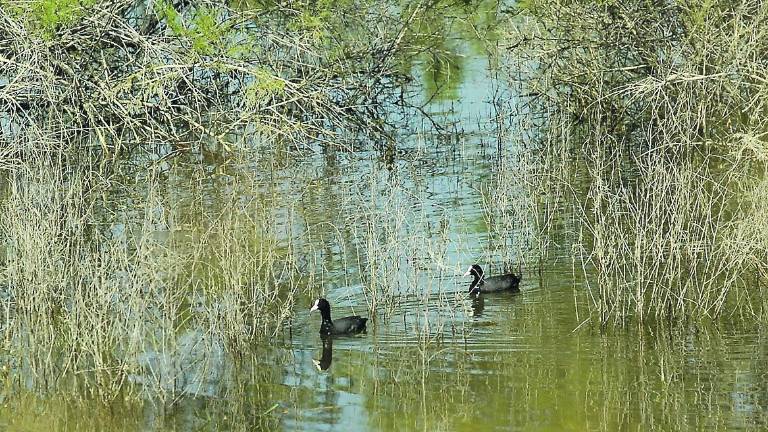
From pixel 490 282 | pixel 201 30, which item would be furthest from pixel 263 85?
pixel 490 282

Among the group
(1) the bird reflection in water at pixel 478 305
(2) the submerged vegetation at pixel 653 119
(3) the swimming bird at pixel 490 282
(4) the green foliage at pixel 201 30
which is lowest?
(1) the bird reflection in water at pixel 478 305

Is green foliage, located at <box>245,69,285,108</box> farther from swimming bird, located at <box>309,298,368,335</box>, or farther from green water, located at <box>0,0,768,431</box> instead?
swimming bird, located at <box>309,298,368,335</box>

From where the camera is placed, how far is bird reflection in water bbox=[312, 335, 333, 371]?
31.0 feet

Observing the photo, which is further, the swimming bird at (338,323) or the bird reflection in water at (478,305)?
the bird reflection in water at (478,305)

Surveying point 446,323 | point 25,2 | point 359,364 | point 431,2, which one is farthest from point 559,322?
point 431,2

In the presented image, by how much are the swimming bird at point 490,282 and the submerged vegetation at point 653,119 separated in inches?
27.8

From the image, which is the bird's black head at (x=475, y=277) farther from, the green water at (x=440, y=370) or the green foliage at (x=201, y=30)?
the green foliage at (x=201, y=30)

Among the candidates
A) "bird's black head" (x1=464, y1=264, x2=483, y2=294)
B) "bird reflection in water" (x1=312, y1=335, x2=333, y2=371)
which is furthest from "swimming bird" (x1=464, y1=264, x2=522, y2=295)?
"bird reflection in water" (x1=312, y1=335, x2=333, y2=371)

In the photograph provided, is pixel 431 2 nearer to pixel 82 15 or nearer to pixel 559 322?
pixel 82 15

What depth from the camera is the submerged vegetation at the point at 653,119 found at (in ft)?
34.3

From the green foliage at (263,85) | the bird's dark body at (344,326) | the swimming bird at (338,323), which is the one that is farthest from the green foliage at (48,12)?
the bird's dark body at (344,326)

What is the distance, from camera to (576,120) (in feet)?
56.3

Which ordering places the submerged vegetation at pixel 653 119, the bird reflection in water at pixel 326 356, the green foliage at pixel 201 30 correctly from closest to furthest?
the bird reflection in water at pixel 326 356 < the submerged vegetation at pixel 653 119 < the green foliage at pixel 201 30

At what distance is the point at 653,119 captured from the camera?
15305 mm
